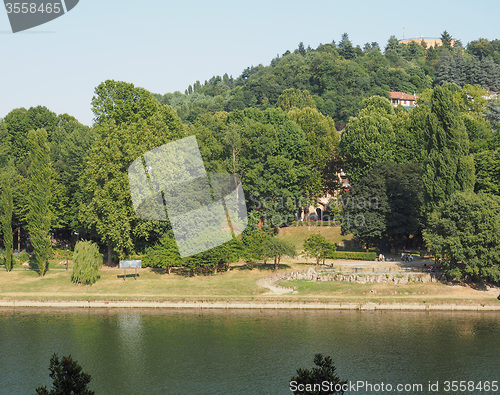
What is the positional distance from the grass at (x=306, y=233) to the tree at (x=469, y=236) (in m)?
25.5

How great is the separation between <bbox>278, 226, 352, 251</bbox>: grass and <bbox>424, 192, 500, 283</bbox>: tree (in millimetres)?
25504

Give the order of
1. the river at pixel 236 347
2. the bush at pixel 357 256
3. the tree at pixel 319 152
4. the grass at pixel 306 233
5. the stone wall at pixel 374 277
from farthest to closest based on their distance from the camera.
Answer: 1. the tree at pixel 319 152
2. the grass at pixel 306 233
3. the bush at pixel 357 256
4. the stone wall at pixel 374 277
5. the river at pixel 236 347

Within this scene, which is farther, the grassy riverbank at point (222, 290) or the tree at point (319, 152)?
the tree at point (319, 152)

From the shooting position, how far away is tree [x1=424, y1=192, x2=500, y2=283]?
62094mm

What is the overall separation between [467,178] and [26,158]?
70.3 m

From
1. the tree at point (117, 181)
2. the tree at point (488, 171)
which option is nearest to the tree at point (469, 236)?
the tree at point (488, 171)

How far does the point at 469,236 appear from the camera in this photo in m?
62.5

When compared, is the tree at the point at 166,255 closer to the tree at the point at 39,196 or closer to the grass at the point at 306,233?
the tree at the point at 39,196

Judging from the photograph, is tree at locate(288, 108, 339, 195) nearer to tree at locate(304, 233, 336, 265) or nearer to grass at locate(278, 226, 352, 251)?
grass at locate(278, 226, 352, 251)

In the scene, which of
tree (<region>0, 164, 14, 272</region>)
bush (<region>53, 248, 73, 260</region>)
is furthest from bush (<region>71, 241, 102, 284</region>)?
tree (<region>0, 164, 14, 272</region>)

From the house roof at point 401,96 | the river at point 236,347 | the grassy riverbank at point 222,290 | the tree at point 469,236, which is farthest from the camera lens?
the house roof at point 401,96

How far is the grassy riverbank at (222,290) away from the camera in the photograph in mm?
61281

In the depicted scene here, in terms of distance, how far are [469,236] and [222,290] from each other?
26.7m

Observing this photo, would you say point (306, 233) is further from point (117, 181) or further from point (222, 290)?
point (117, 181)
